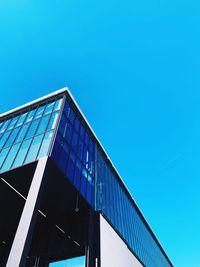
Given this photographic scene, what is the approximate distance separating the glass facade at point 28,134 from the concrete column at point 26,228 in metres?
2.51

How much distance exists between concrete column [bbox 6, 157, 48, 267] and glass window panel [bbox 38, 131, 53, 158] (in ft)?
4.30

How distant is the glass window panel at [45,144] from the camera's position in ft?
48.5

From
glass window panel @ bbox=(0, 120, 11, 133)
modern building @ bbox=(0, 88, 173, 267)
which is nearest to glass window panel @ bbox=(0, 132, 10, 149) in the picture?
modern building @ bbox=(0, 88, 173, 267)

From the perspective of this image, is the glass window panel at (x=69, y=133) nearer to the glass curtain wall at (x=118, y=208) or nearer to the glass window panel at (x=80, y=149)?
the glass window panel at (x=80, y=149)

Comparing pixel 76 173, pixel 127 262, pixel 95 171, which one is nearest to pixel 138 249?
pixel 127 262

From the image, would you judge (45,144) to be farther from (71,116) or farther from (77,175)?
(71,116)

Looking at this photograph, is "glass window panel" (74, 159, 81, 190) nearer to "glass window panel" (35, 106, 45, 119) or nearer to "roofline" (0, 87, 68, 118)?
"glass window panel" (35, 106, 45, 119)

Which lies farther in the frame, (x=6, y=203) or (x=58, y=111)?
(x=58, y=111)

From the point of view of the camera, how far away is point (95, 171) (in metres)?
21.7

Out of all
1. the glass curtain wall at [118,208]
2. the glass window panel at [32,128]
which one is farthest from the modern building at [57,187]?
the glass curtain wall at [118,208]

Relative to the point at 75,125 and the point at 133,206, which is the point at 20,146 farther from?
the point at 133,206

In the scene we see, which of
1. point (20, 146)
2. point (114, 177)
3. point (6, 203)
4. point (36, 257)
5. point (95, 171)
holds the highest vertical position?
point (114, 177)

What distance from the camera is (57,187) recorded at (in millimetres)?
16234

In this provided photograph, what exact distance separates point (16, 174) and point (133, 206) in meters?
23.6
